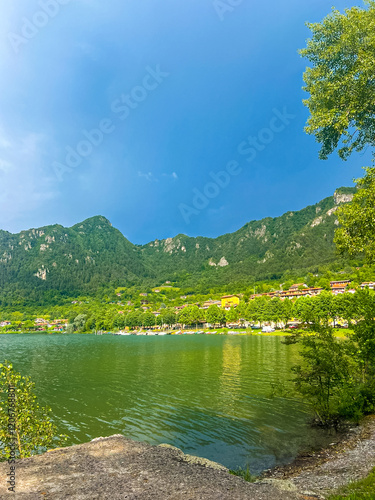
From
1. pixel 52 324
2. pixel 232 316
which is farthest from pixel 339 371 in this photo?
pixel 52 324

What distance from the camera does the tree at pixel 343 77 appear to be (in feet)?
34.5

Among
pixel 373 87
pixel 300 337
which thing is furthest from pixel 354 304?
pixel 373 87

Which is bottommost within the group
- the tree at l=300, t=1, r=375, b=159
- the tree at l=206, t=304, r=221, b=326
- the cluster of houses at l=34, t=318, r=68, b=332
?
the cluster of houses at l=34, t=318, r=68, b=332

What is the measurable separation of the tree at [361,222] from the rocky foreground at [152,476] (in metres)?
6.75

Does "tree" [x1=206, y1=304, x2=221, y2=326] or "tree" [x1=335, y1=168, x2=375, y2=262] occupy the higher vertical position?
"tree" [x1=335, y1=168, x2=375, y2=262]

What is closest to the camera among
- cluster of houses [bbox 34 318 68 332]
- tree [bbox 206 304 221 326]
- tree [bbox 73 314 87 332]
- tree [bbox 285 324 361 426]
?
tree [bbox 285 324 361 426]

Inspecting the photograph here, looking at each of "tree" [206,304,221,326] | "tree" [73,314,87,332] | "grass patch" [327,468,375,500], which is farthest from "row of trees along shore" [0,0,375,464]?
"tree" [73,314,87,332]

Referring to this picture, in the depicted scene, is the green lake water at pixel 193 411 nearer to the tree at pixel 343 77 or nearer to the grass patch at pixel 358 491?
the grass patch at pixel 358 491

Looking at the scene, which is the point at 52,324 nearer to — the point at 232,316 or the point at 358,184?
the point at 232,316

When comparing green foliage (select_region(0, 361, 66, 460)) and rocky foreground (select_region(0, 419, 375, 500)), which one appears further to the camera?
green foliage (select_region(0, 361, 66, 460))

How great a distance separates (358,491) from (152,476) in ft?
15.9

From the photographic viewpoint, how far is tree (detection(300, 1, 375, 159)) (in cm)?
1052

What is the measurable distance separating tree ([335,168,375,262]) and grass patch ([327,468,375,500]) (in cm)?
659

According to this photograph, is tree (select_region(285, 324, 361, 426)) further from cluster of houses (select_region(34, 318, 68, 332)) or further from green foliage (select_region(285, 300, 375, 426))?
cluster of houses (select_region(34, 318, 68, 332))
